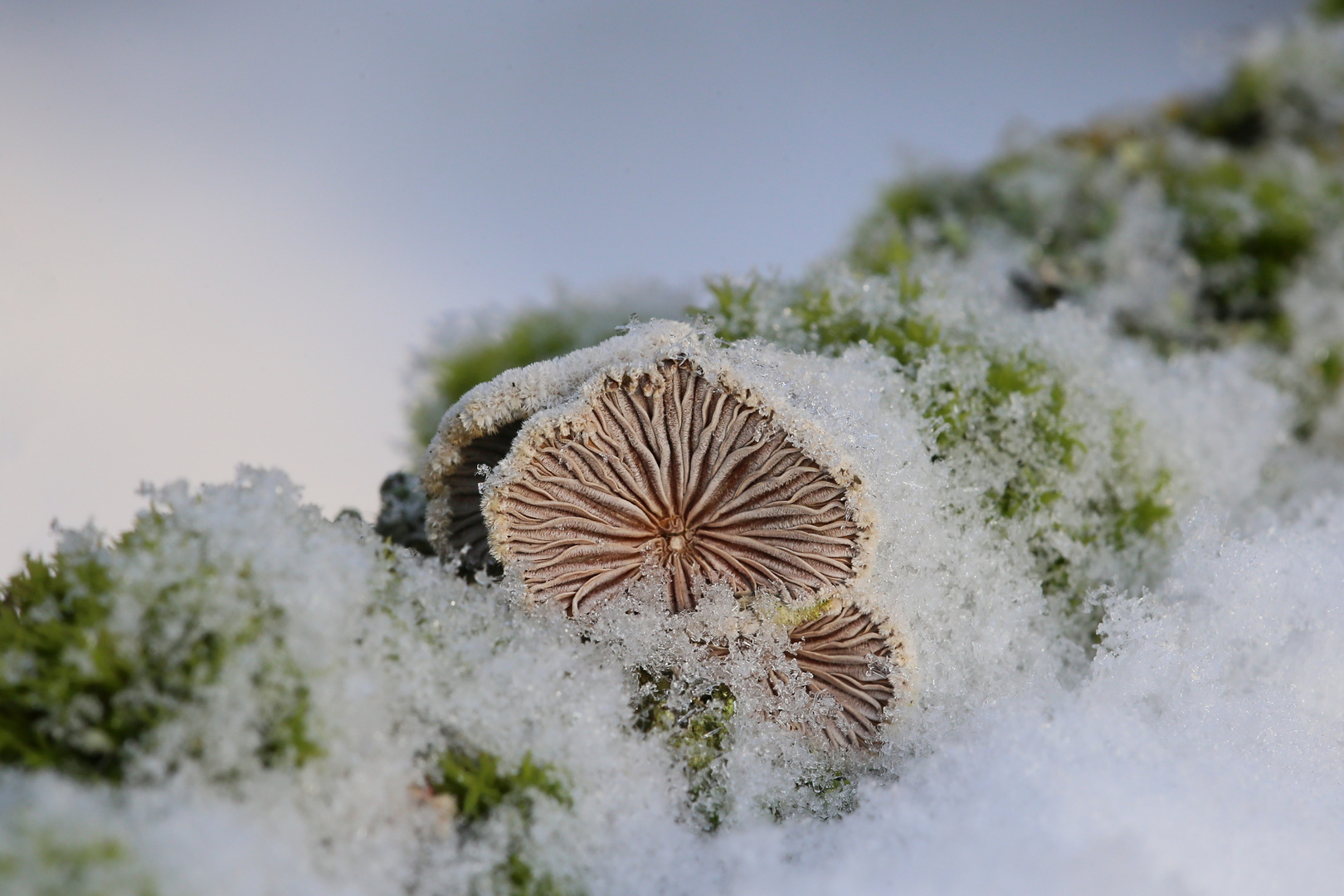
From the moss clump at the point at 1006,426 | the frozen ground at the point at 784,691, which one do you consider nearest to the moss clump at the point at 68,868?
the frozen ground at the point at 784,691

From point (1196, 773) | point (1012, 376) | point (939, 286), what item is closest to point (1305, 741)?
point (1196, 773)

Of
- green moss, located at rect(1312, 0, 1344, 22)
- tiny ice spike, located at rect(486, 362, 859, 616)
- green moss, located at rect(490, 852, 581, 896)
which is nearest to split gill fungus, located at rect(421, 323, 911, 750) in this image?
tiny ice spike, located at rect(486, 362, 859, 616)

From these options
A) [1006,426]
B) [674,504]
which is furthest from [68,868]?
[1006,426]

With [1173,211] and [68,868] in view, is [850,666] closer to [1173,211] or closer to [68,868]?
[68,868]

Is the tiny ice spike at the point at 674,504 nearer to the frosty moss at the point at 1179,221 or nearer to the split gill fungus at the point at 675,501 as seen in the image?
the split gill fungus at the point at 675,501

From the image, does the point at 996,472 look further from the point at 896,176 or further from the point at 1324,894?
the point at 896,176

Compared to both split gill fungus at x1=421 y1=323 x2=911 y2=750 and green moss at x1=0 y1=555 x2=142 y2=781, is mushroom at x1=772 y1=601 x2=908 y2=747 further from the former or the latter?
green moss at x1=0 y1=555 x2=142 y2=781
